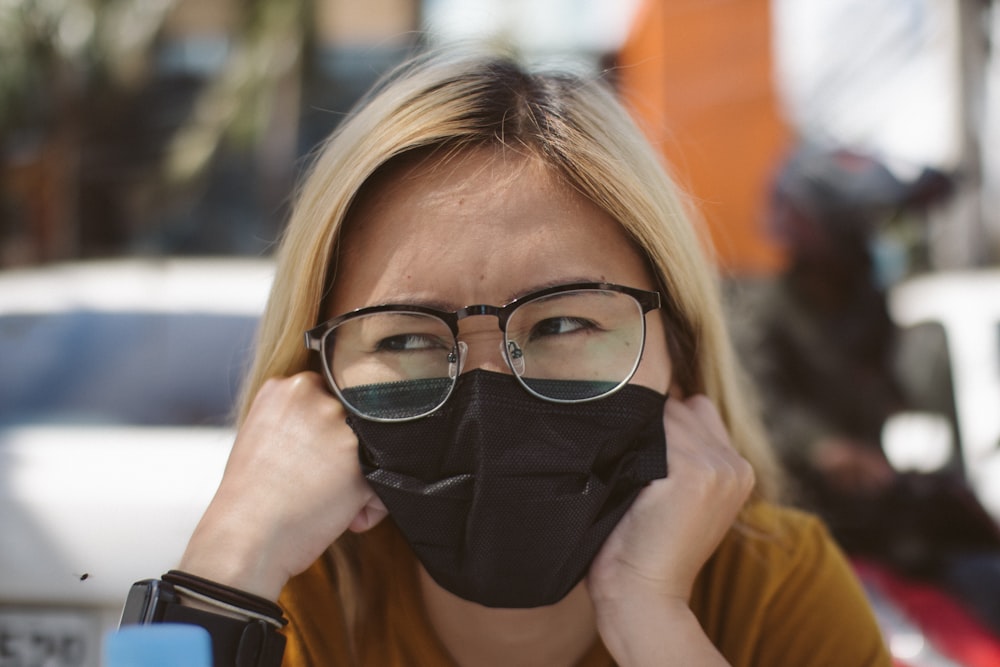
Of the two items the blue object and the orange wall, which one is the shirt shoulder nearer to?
the blue object

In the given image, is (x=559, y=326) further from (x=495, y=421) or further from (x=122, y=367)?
(x=122, y=367)

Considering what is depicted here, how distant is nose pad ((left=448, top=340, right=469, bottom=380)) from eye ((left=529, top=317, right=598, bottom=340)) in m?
0.10

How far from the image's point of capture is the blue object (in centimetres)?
86

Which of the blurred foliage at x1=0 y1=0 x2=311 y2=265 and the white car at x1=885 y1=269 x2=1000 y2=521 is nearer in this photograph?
the white car at x1=885 y1=269 x2=1000 y2=521

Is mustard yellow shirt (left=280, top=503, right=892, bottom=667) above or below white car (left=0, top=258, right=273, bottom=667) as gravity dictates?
below

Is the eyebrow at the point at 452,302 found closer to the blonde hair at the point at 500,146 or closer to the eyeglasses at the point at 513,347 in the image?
the eyeglasses at the point at 513,347

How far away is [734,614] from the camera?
1.49m

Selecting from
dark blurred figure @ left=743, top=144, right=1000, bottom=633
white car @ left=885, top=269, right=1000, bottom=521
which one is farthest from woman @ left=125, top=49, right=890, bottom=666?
white car @ left=885, top=269, right=1000, bottom=521

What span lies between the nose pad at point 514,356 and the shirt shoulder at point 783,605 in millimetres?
536

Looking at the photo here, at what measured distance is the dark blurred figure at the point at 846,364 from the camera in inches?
125

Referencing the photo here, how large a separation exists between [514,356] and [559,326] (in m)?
0.08

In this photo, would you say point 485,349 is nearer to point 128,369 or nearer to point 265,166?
point 128,369

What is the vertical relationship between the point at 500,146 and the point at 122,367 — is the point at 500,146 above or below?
above

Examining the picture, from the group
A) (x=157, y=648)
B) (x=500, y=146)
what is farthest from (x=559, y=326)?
(x=157, y=648)
